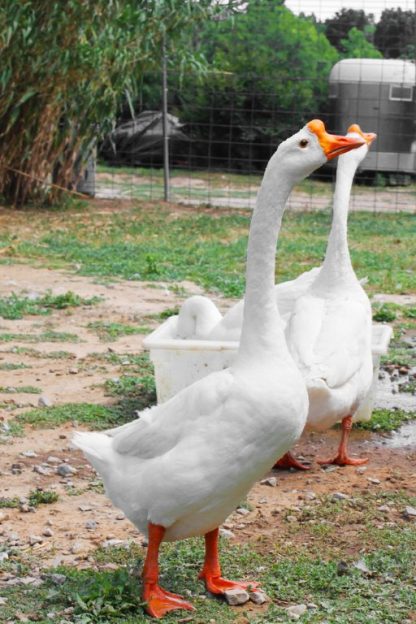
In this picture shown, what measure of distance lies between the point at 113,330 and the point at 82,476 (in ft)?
9.58

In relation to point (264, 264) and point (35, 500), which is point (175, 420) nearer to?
point (264, 264)

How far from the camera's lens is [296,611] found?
3762 millimetres

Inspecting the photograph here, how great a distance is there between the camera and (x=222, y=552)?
4305 mm

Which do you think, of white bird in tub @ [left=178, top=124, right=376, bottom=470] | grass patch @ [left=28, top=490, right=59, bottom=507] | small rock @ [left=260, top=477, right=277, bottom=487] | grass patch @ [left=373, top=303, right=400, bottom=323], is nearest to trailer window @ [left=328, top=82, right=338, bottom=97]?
grass patch @ [left=373, top=303, right=400, bottom=323]

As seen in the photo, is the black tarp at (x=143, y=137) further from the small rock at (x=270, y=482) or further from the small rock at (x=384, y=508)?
the small rock at (x=384, y=508)

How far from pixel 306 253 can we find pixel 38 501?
277 inches

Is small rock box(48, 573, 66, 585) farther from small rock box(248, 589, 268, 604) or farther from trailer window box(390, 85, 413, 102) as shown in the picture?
trailer window box(390, 85, 413, 102)

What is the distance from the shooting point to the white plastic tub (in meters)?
5.81

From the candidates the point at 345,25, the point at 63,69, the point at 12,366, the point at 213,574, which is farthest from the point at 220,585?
the point at 345,25

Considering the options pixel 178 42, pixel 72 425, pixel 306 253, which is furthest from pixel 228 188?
pixel 72 425

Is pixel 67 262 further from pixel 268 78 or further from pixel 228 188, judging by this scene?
pixel 268 78

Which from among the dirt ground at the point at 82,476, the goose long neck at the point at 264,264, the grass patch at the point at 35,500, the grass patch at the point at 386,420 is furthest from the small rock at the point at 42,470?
the grass patch at the point at 386,420

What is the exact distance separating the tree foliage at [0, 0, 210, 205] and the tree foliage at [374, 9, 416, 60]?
8.88m

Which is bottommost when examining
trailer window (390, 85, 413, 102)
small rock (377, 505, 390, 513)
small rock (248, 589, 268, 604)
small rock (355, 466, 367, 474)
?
small rock (355, 466, 367, 474)
